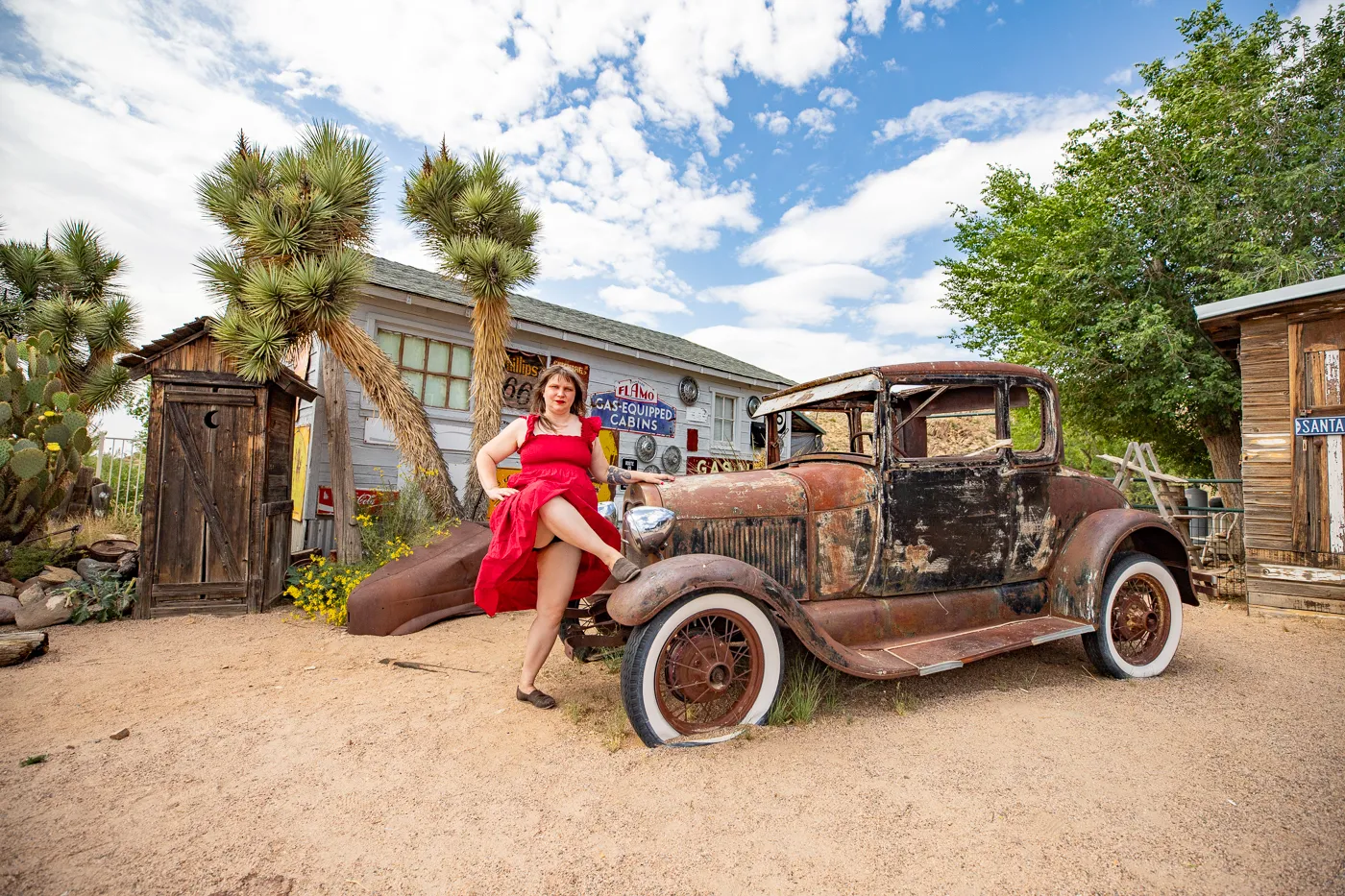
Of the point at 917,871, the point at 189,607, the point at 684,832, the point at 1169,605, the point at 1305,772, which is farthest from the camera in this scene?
the point at 189,607

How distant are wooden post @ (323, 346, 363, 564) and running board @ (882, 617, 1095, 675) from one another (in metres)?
6.19

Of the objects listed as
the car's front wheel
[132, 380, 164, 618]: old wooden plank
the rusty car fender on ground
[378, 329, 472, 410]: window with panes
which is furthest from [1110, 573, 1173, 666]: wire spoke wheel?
[378, 329, 472, 410]: window with panes

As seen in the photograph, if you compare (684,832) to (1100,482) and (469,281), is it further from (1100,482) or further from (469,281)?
(469,281)

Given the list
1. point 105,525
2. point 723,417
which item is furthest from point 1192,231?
point 105,525

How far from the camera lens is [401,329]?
8703mm

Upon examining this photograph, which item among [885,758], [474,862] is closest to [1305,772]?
[885,758]

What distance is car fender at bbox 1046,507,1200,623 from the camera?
370cm

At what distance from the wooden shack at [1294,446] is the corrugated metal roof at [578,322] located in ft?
27.6

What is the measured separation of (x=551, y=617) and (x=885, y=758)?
1.80m

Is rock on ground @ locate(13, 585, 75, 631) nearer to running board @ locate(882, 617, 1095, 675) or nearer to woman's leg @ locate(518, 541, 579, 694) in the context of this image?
woman's leg @ locate(518, 541, 579, 694)

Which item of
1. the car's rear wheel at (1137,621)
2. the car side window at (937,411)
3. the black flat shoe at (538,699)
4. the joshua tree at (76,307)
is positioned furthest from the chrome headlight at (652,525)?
the joshua tree at (76,307)

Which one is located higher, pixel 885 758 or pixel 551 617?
pixel 551 617

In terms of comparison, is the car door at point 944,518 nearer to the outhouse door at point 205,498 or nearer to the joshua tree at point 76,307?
the outhouse door at point 205,498

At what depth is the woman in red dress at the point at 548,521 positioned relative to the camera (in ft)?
10.2
